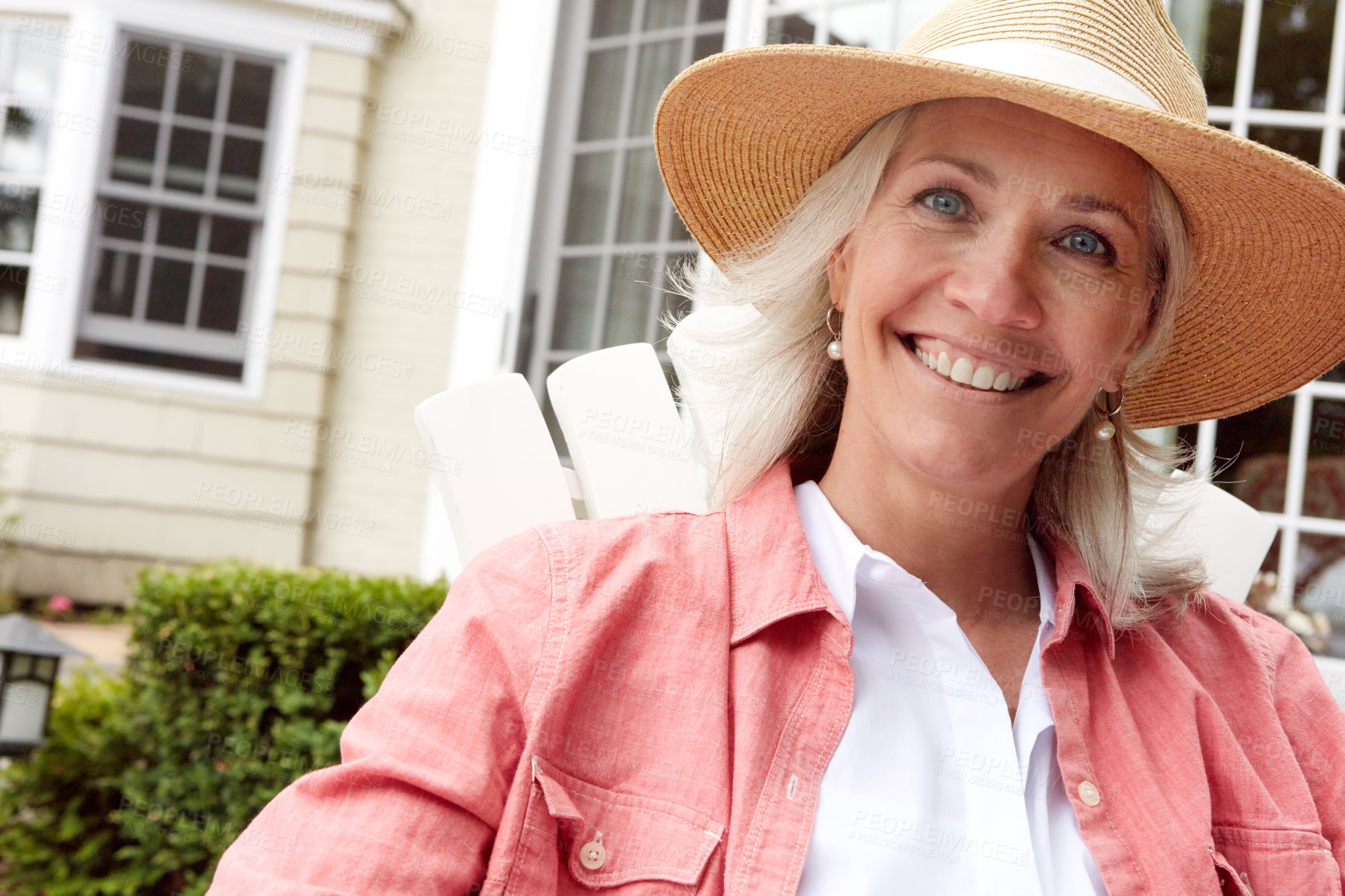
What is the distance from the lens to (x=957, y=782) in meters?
1.39

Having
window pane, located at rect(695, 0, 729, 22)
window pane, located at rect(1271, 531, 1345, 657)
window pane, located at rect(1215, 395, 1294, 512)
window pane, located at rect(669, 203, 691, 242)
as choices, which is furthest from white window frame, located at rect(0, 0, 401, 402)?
window pane, located at rect(1271, 531, 1345, 657)

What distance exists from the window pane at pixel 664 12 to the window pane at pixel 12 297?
486 cm

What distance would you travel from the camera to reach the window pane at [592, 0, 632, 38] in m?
5.00

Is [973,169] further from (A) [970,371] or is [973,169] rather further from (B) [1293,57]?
(B) [1293,57]

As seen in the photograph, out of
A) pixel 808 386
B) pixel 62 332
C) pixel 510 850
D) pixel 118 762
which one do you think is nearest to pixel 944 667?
pixel 808 386

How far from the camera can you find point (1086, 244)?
148cm

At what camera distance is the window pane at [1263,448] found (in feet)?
13.7

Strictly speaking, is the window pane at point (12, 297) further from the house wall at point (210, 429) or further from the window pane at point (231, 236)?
the window pane at point (231, 236)

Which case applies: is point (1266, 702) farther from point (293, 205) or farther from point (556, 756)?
point (293, 205)

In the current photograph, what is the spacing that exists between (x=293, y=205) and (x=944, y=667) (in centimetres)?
674

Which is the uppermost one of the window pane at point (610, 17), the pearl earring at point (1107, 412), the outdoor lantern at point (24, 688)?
the window pane at point (610, 17)

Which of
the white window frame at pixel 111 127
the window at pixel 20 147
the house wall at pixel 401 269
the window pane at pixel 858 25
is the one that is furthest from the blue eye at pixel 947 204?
the window at pixel 20 147

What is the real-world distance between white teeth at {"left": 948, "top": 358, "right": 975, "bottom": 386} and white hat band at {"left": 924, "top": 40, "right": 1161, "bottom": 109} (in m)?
0.35

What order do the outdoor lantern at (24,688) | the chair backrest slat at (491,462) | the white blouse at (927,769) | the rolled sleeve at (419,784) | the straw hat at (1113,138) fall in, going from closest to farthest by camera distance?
the rolled sleeve at (419,784) < the white blouse at (927,769) < the straw hat at (1113,138) < the chair backrest slat at (491,462) < the outdoor lantern at (24,688)
